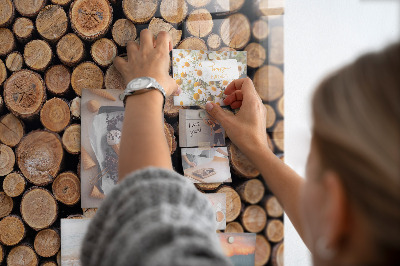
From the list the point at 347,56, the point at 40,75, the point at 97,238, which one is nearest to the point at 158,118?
the point at 97,238

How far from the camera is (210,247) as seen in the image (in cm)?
47

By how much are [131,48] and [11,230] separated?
597 millimetres

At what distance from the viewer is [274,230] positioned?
3.49 feet

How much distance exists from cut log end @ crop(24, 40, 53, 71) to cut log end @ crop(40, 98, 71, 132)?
0.32ft

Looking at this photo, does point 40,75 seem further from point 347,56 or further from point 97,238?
point 347,56

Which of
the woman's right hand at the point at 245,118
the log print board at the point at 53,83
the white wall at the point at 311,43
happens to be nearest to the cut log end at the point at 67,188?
the log print board at the point at 53,83

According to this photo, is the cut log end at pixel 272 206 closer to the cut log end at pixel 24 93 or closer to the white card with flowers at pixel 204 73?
the white card with flowers at pixel 204 73

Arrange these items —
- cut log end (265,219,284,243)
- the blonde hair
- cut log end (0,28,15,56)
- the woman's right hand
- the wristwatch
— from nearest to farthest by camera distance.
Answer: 1. the blonde hair
2. the wristwatch
3. cut log end (0,28,15,56)
4. the woman's right hand
5. cut log end (265,219,284,243)

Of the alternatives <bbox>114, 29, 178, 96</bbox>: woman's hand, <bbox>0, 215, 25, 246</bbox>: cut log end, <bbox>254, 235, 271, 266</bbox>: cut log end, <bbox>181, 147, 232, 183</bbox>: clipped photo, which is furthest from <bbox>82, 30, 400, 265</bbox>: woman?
<bbox>254, 235, 271, 266</bbox>: cut log end

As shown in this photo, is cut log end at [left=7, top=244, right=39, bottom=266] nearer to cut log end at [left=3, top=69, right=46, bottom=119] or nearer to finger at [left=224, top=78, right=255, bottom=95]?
cut log end at [left=3, top=69, right=46, bottom=119]

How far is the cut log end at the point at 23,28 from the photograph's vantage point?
0.85 meters

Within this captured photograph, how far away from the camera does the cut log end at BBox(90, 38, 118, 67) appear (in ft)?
2.92

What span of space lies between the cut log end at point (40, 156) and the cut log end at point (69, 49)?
210 millimetres

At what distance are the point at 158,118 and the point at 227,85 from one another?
369 mm
